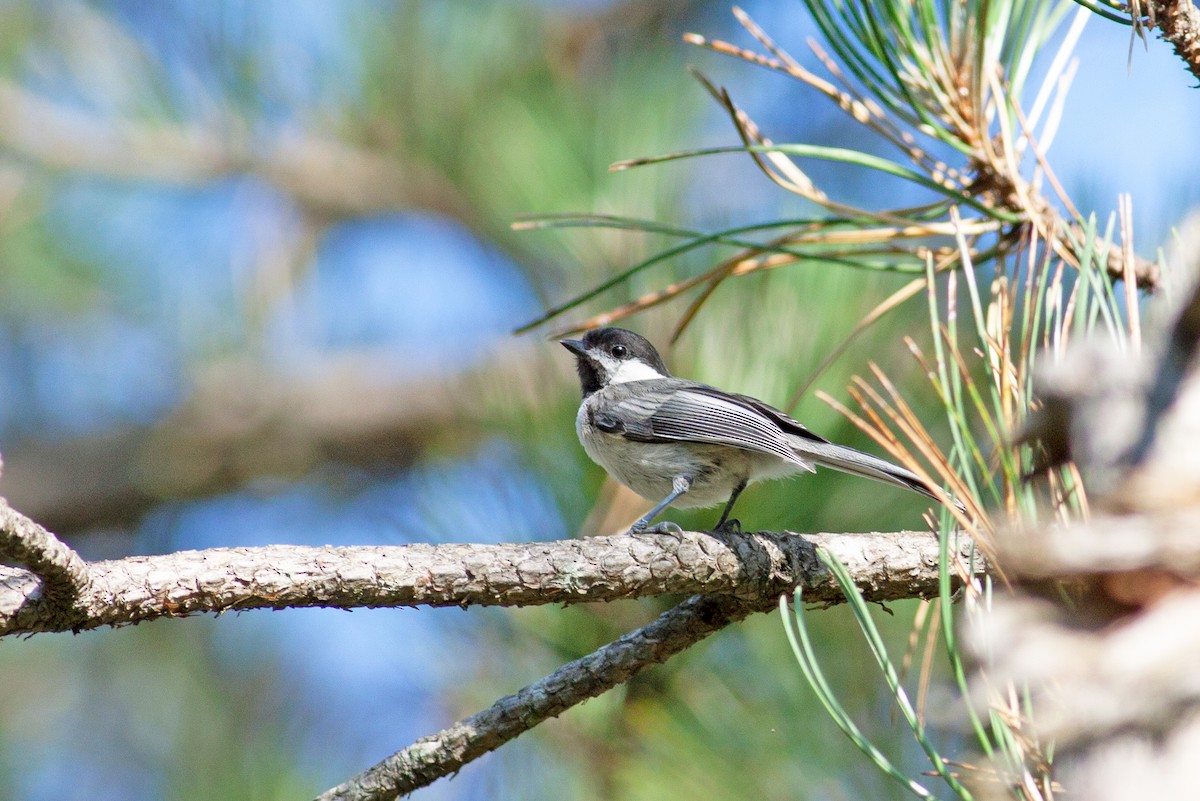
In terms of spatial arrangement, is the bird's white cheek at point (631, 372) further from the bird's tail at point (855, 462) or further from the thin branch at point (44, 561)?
the thin branch at point (44, 561)

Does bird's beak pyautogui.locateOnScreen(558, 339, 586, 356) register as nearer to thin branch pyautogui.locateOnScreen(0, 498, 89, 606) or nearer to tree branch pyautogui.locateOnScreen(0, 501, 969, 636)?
tree branch pyautogui.locateOnScreen(0, 501, 969, 636)

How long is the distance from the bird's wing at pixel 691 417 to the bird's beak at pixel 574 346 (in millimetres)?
246

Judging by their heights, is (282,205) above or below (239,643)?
above

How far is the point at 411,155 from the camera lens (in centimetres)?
359

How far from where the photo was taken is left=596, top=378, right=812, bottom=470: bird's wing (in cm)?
232

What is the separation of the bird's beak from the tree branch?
153cm

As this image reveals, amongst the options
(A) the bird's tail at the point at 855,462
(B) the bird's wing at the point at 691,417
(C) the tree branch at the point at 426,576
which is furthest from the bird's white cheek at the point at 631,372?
(C) the tree branch at the point at 426,576

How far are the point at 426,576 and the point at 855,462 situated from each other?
1.02 meters

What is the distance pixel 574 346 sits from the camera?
3111 mm

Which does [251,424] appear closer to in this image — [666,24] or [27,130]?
[27,130]

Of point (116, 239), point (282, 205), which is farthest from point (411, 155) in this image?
point (116, 239)

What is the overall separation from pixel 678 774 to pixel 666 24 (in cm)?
267

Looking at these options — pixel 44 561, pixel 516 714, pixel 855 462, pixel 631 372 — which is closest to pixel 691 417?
pixel 631 372

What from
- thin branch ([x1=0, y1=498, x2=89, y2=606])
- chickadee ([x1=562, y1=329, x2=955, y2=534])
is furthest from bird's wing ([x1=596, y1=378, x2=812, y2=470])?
thin branch ([x1=0, y1=498, x2=89, y2=606])
